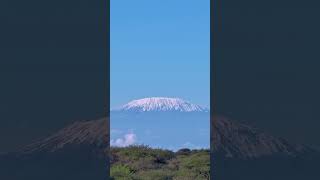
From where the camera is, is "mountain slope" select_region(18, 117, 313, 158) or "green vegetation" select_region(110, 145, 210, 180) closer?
"mountain slope" select_region(18, 117, 313, 158)

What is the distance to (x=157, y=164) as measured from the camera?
25.3m

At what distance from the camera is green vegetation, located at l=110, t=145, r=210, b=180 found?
22266 millimetres
